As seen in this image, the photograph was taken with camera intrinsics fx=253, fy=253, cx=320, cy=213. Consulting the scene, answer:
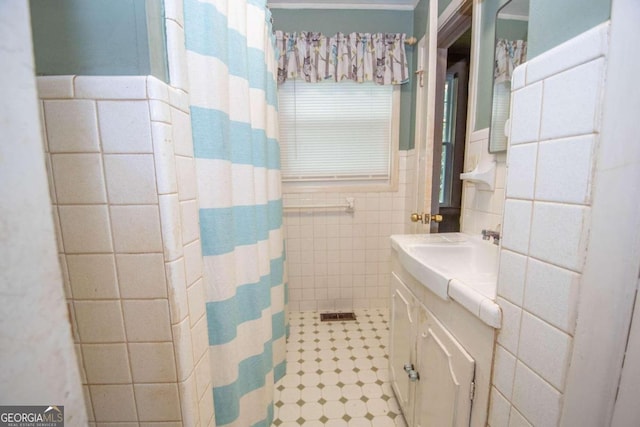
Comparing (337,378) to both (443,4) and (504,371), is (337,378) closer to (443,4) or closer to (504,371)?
(504,371)

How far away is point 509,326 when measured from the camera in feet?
1.90

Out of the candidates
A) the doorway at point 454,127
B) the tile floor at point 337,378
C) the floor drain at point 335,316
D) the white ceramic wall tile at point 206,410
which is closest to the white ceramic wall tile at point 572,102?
the white ceramic wall tile at point 206,410

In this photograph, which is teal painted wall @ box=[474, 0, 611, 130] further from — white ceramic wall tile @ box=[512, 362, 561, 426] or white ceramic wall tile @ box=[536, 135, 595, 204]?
white ceramic wall tile @ box=[512, 362, 561, 426]

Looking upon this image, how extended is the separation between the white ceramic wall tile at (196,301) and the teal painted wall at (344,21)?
2105 mm

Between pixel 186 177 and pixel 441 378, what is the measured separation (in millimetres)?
992

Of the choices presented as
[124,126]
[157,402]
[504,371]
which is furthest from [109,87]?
[504,371]

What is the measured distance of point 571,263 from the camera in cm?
45

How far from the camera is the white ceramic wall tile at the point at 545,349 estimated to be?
1.55 ft

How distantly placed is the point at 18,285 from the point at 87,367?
532 mm

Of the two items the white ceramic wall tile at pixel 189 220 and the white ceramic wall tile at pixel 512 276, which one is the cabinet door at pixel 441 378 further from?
the white ceramic wall tile at pixel 189 220

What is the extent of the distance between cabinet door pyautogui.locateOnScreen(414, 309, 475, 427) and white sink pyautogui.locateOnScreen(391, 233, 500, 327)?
15cm

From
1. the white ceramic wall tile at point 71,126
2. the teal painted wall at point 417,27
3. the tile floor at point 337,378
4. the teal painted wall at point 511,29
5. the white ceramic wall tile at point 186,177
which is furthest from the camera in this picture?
the teal painted wall at point 417,27

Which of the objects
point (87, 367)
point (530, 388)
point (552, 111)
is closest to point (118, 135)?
point (87, 367)

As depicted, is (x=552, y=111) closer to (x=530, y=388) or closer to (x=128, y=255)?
(x=530, y=388)
